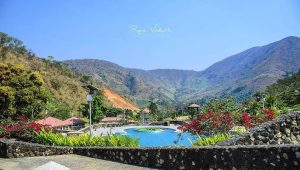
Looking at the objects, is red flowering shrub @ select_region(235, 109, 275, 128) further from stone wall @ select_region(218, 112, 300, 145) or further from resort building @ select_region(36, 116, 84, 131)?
resort building @ select_region(36, 116, 84, 131)

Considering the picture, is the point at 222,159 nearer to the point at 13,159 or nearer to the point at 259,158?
the point at 259,158

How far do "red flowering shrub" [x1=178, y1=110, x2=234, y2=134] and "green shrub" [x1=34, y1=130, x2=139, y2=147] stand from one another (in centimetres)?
288

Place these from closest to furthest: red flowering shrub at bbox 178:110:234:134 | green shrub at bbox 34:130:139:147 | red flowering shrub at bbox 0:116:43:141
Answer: green shrub at bbox 34:130:139:147, red flowering shrub at bbox 178:110:234:134, red flowering shrub at bbox 0:116:43:141

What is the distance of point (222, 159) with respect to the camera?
861 centimetres

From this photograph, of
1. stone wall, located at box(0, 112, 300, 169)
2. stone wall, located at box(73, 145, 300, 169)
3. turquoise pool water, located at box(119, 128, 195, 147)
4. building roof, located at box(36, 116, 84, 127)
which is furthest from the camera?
building roof, located at box(36, 116, 84, 127)

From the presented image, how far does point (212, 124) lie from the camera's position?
14.5 m

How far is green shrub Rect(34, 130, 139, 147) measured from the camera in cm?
1286

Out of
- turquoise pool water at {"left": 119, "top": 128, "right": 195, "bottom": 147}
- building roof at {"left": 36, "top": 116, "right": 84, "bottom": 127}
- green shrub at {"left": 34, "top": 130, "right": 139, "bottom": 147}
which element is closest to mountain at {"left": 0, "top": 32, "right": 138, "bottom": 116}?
building roof at {"left": 36, "top": 116, "right": 84, "bottom": 127}

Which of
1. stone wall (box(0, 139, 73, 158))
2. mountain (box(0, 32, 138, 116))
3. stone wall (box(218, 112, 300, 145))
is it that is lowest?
stone wall (box(0, 139, 73, 158))

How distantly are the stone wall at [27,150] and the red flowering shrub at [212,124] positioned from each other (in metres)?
4.73

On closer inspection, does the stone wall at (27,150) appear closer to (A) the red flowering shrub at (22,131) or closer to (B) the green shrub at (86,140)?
(B) the green shrub at (86,140)

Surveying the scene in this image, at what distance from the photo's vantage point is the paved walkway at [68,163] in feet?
36.4

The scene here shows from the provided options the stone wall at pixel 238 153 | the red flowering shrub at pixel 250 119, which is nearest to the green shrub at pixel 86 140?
the stone wall at pixel 238 153

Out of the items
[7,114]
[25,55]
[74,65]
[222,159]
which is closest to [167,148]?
[222,159]
